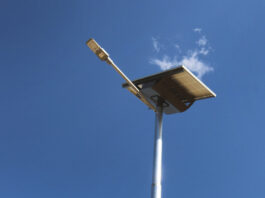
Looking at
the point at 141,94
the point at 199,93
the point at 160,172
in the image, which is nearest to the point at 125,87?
the point at 141,94

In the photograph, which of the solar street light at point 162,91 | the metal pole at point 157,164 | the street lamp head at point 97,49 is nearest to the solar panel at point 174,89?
the solar street light at point 162,91

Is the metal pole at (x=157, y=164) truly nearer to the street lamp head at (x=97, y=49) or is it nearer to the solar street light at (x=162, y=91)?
the solar street light at (x=162, y=91)

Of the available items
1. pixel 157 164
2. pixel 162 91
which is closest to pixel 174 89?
pixel 162 91

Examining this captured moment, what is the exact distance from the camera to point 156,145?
8266mm

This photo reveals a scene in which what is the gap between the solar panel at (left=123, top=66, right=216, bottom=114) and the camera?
28.3ft

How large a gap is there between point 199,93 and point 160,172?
3223 mm

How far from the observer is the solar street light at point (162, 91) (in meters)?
8.32

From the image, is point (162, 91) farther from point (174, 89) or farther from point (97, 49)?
point (97, 49)

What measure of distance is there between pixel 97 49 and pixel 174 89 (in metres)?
2.86

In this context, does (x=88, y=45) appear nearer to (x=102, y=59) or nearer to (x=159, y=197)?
(x=102, y=59)

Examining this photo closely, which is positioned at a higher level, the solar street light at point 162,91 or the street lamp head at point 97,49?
the street lamp head at point 97,49

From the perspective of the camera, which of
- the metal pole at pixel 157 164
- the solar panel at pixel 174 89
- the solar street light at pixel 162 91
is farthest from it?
the solar panel at pixel 174 89

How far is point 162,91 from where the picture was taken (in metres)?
9.27

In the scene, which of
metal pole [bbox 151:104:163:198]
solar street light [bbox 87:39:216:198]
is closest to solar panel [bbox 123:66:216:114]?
solar street light [bbox 87:39:216:198]
